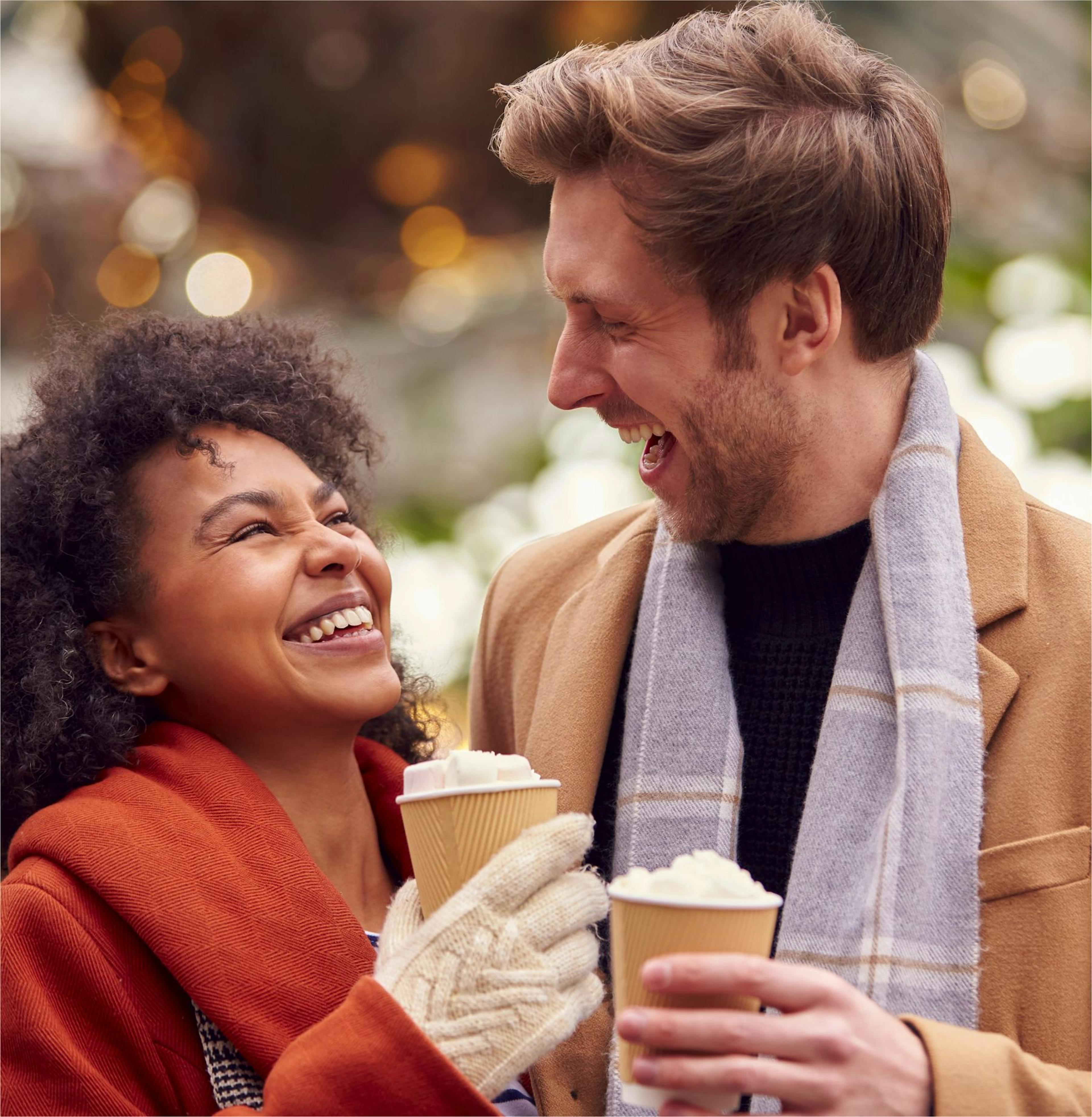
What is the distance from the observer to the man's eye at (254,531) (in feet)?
6.91

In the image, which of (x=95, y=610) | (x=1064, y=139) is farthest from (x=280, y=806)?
(x=1064, y=139)

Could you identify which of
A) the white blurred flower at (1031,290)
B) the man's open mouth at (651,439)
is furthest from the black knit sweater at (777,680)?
the white blurred flower at (1031,290)

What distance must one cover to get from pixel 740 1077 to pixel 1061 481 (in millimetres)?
2633

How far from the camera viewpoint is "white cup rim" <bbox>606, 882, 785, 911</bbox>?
4.38 ft

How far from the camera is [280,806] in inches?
79.4

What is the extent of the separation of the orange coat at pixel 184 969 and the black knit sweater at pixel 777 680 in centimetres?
65

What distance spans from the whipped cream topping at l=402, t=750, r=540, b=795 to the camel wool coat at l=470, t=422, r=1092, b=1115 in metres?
0.59

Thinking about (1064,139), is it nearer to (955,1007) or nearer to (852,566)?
(852,566)

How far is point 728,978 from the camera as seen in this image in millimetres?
1324

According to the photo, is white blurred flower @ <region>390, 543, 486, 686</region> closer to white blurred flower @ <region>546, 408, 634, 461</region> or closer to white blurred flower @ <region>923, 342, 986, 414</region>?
white blurred flower @ <region>546, 408, 634, 461</region>

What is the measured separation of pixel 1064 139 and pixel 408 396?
9.84ft

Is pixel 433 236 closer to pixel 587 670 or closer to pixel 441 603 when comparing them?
pixel 441 603

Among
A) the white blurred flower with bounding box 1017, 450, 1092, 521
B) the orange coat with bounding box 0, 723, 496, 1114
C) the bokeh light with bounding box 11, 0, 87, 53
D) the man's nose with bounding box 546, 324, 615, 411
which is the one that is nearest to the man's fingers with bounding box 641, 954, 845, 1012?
the orange coat with bounding box 0, 723, 496, 1114

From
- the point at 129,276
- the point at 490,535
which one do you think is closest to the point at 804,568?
the point at 490,535
